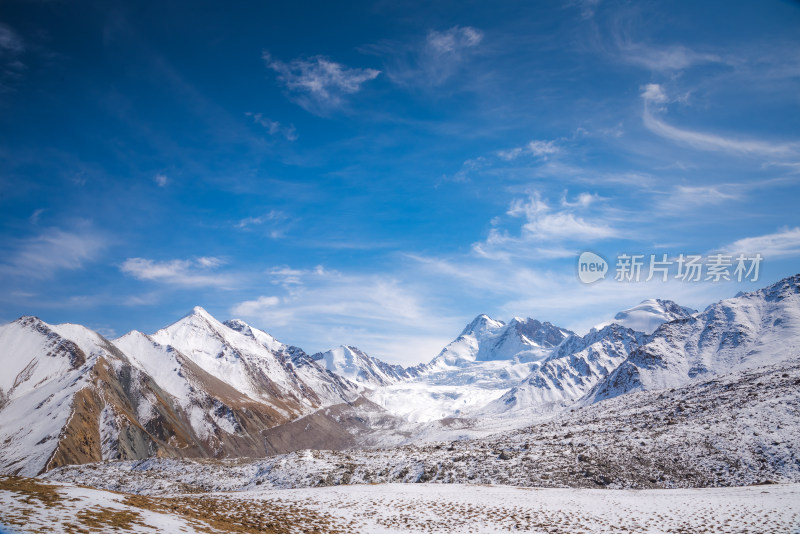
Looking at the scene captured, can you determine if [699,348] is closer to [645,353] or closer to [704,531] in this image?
[645,353]

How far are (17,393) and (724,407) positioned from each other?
196216 mm

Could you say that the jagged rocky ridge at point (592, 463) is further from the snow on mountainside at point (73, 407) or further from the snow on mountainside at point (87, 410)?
the snow on mountainside at point (87, 410)

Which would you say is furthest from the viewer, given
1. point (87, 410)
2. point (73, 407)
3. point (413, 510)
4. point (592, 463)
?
point (87, 410)

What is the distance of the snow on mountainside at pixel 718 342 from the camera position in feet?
417

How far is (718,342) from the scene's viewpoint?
14538 cm

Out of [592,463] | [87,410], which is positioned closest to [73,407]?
[87,410]

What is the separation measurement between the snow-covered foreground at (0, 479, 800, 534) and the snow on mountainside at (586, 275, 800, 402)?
118m

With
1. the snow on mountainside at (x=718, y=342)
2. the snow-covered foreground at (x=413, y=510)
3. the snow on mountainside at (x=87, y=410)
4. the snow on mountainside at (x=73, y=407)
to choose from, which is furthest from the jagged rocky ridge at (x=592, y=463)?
the snow on mountainside at (x=718, y=342)

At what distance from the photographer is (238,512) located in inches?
890

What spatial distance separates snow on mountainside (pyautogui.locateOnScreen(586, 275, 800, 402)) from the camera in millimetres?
127062

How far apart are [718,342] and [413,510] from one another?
538ft

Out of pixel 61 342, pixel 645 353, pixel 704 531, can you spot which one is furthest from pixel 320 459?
pixel 61 342

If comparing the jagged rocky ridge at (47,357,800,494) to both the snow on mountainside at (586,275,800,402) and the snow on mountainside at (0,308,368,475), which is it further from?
the snow on mountainside at (586,275,800,402)

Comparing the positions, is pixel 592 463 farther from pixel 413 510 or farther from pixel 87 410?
pixel 87 410
